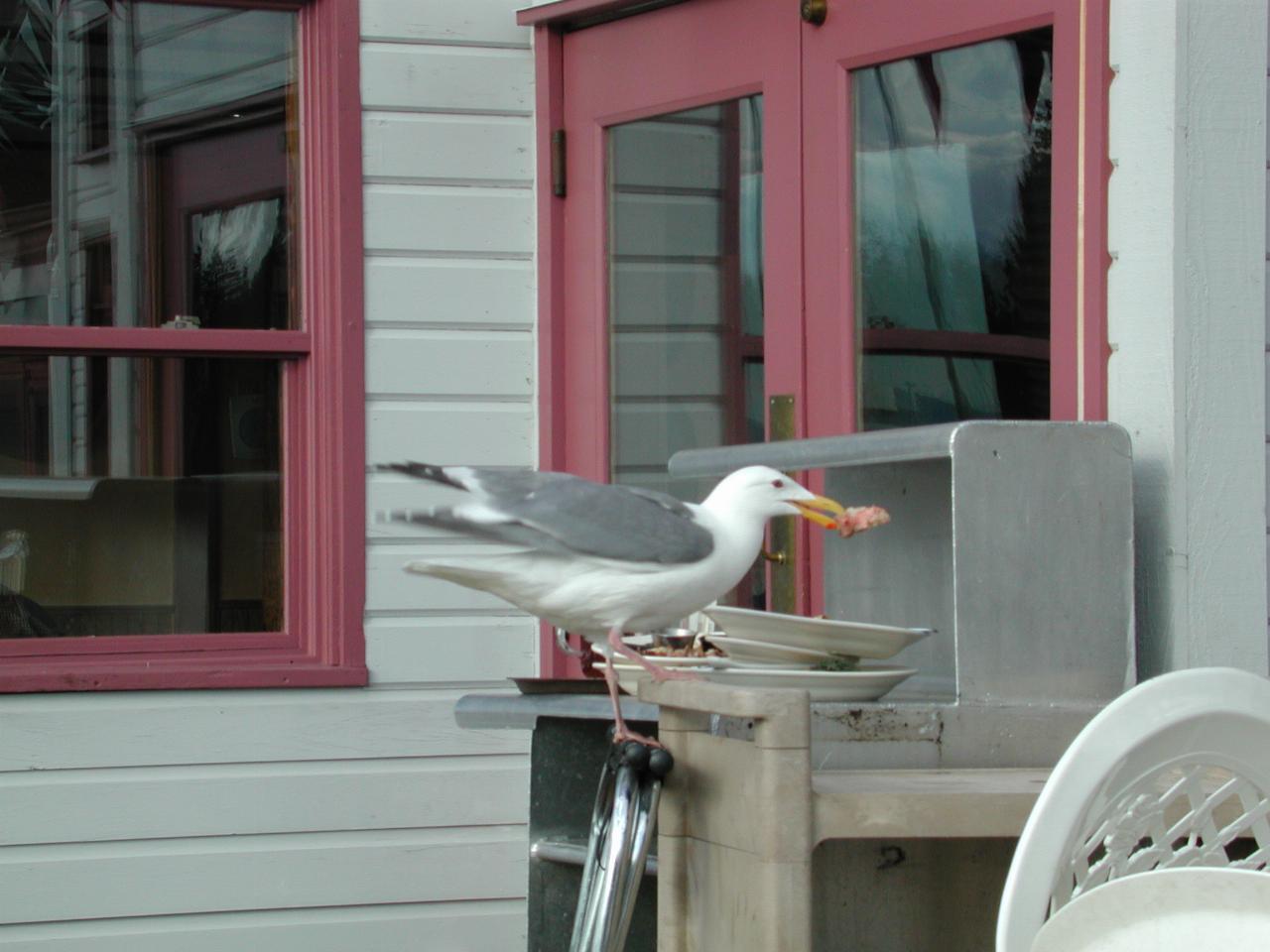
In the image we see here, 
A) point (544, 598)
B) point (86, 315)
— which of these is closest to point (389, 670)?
point (86, 315)

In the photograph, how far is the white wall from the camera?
2.98m

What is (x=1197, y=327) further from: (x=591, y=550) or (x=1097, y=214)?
(x=591, y=550)

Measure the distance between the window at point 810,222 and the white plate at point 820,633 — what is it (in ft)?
2.42

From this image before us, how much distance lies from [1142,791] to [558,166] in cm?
273

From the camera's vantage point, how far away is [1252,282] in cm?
305

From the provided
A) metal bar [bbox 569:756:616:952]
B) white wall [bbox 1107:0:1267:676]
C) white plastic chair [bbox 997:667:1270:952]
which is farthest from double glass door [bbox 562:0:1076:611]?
white plastic chair [bbox 997:667:1270:952]

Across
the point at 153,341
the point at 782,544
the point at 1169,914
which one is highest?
the point at 153,341

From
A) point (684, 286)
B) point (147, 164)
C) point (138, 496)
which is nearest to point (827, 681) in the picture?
point (684, 286)

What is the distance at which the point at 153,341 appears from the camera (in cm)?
411

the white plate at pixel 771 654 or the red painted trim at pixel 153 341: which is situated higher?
the red painted trim at pixel 153 341

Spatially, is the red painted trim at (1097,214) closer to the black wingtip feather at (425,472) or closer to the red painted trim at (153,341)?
the black wingtip feather at (425,472)

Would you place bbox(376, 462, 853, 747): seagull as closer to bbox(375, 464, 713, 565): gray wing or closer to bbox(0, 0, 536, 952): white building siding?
bbox(375, 464, 713, 565): gray wing

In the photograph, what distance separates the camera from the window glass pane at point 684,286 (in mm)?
3939

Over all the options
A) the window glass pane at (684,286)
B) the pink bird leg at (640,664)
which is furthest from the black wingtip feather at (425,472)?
the window glass pane at (684,286)
